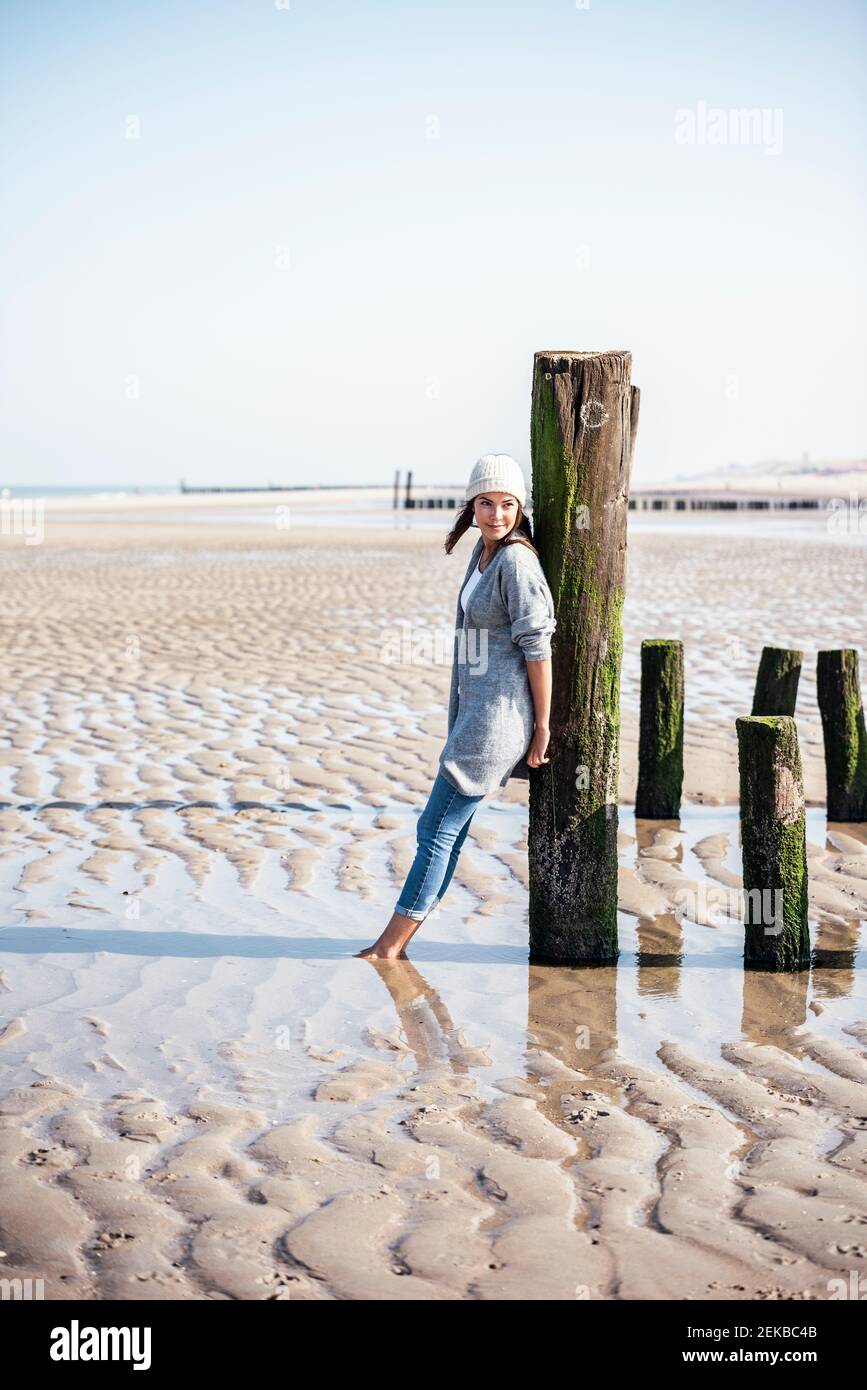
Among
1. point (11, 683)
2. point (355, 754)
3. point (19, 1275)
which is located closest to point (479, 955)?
point (19, 1275)

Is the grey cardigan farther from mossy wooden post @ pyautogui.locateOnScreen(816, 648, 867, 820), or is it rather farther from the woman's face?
mossy wooden post @ pyautogui.locateOnScreen(816, 648, 867, 820)

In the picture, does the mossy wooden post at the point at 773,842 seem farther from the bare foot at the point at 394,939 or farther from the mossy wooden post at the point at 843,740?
the mossy wooden post at the point at 843,740

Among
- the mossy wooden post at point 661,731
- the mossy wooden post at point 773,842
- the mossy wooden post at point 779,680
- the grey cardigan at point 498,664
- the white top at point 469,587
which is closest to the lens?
the grey cardigan at point 498,664

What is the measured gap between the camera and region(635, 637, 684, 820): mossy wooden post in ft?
25.4

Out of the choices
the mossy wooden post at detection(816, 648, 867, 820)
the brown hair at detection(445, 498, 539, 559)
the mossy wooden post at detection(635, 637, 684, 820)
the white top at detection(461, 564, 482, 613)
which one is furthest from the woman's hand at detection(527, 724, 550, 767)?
the mossy wooden post at detection(816, 648, 867, 820)

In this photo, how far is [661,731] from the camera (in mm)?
7902

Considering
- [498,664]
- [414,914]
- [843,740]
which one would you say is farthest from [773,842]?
[843,740]

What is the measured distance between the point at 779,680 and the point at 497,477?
11.2 feet

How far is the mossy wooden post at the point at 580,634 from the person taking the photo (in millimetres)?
5227

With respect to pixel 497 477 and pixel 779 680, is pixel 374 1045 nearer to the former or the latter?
pixel 497 477

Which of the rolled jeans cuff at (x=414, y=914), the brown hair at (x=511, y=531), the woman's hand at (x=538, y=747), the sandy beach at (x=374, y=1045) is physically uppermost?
the brown hair at (x=511, y=531)

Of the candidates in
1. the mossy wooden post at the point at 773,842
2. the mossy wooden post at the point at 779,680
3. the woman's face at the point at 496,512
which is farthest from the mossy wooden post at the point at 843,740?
the woman's face at the point at 496,512

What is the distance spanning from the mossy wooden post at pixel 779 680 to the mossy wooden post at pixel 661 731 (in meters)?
0.60

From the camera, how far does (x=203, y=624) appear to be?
16.8 metres
